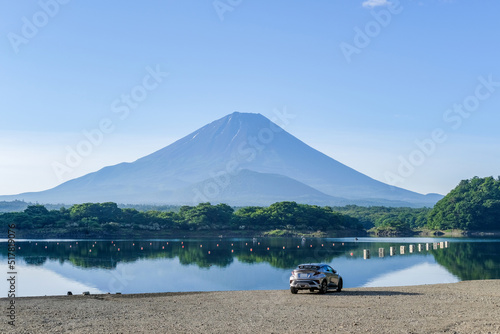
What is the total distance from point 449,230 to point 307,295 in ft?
504

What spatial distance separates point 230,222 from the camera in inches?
6284

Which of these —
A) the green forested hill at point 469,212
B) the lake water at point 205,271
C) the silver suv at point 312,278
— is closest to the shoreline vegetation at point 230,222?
the green forested hill at point 469,212

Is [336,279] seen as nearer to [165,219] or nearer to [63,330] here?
[63,330]

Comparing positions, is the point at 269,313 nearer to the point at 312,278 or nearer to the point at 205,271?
the point at 312,278

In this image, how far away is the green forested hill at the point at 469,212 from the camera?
17350 cm

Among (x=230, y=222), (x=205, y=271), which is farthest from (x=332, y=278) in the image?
(x=230, y=222)

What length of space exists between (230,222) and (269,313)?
136 meters

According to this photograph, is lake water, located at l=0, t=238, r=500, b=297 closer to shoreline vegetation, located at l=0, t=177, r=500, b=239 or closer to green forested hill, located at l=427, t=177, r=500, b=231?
shoreline vegetation, located at l=0, t=177, r=500, b=239

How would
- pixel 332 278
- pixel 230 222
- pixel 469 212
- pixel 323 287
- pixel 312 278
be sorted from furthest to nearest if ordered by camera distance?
pixel 469 212, pixel 230 222, pixel 332 278, pixel 323 287, pixel 312 278

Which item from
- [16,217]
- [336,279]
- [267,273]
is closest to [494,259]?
[267,273]

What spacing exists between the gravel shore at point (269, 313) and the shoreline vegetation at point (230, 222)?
115381 mm

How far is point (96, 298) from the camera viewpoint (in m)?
31.3

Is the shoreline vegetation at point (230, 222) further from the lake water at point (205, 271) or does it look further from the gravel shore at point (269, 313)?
the gravel shore at point (269, 313)

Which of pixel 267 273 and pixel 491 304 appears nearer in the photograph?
pixel 491 304
